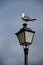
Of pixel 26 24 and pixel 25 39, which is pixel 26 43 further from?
pixel 26 24

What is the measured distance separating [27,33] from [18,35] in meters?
0.45

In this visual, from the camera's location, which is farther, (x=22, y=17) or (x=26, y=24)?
(x=22, y=17)

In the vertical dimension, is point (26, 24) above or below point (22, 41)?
above

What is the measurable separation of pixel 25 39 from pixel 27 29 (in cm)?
47

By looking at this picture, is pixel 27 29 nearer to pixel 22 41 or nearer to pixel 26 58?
pixel 22 41

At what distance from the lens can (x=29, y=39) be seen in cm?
713

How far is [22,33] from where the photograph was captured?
279 inches

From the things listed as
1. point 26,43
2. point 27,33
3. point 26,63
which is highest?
point 27,33

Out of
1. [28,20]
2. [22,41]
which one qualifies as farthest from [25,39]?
[28,20]

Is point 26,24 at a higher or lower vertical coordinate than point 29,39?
higher

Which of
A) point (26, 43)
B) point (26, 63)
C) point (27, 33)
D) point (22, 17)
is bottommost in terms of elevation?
point (26, 63)

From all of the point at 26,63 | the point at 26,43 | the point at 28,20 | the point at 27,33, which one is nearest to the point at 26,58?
the point at 26,63

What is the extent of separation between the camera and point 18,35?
7.27 meters

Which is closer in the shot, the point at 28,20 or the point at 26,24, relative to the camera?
the point at 26,24
